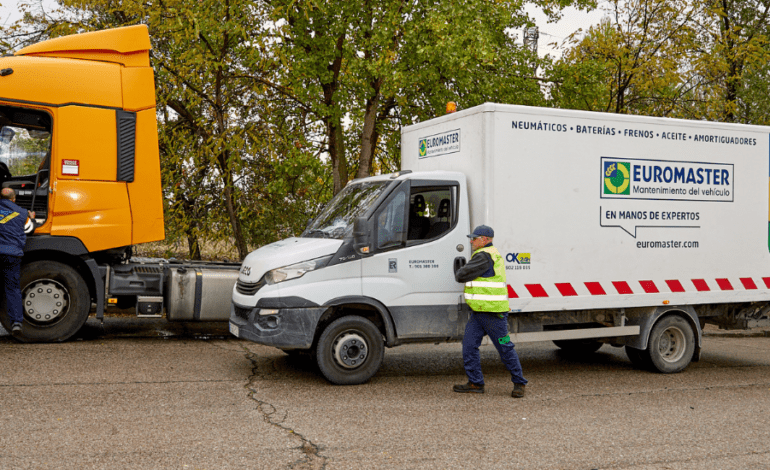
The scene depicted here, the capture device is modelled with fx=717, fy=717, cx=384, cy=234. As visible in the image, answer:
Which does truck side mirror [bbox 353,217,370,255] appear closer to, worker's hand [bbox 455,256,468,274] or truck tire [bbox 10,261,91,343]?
worker's hand [bbox 455,256,468,274]

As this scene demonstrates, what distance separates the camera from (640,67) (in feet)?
47.1

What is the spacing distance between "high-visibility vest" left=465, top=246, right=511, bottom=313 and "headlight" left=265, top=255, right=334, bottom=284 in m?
1.45

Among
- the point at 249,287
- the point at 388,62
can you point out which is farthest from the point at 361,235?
the point at 388,62

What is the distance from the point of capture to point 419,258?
7.36 m

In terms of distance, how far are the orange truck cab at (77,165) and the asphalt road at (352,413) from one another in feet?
2.38

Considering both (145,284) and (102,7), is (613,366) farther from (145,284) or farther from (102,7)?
(102,7)

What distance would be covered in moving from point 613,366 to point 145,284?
616 centimetres

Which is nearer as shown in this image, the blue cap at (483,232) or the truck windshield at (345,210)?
the blue cap at (483,232)

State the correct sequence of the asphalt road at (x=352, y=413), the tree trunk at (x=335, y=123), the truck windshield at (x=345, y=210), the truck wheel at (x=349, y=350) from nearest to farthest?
the asphalt road at (x=352, y=413) < the truck wheel at (x=349, y=350) < the truck windshield at (x=345, y=210) < the tree trunk at (x=335, y=123)

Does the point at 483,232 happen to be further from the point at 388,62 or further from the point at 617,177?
the point at 388,62

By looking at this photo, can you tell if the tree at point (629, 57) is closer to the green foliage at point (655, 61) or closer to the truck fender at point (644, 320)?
the green foliage at point (655, 61)

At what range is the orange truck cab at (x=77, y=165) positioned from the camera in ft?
28.8

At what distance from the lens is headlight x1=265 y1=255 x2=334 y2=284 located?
7051mm

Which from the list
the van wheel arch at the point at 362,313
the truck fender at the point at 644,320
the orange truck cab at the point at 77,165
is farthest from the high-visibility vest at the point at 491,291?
the orange truck cab at the point at 77,165
